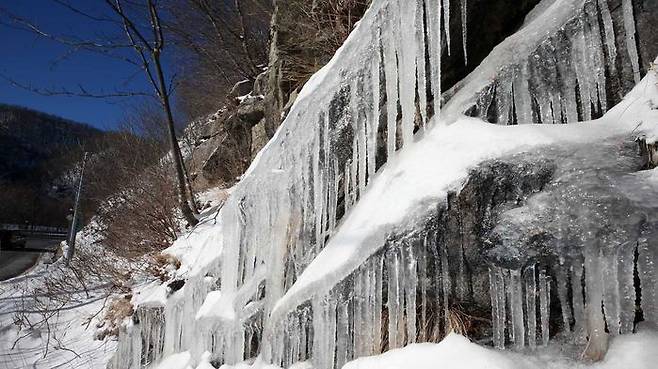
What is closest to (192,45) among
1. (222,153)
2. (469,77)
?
(222,153)

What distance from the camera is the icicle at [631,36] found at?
1685 millimetres

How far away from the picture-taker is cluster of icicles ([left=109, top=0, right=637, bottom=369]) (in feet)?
5.73

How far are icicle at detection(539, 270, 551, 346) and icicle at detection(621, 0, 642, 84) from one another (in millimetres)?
930

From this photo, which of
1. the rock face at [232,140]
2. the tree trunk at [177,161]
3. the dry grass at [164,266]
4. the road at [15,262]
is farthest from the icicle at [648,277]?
the road at [15,262]

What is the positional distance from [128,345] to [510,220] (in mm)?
4784

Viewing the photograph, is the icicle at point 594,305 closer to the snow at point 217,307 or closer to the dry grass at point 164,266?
the snow at point 217,307

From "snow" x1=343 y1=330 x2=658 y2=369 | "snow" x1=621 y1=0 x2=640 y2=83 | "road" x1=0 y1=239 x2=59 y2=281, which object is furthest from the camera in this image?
"road" x1=0 y1=239 x2=59 y2=281

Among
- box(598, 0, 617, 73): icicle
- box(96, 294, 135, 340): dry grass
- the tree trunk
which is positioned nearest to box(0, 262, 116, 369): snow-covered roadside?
box(96, 294, 135, 340): dry grass

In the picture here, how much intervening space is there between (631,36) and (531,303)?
1.19 metres

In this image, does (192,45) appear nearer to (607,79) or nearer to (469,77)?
(469,77)

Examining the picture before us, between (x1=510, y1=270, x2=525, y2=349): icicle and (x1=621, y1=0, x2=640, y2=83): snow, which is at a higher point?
(x1=621, y1=0, x2=640, y2=83): snow

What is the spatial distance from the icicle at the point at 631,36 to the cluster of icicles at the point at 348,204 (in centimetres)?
8

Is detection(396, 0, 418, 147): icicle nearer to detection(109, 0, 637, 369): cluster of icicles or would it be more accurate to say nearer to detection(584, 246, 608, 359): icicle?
detection(109, 0, 637, 369): cluster of icicles

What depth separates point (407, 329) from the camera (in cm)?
174
